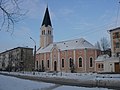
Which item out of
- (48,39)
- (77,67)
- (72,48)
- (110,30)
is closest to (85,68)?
(77,67)

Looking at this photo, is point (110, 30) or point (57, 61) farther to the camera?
point (57, 61)

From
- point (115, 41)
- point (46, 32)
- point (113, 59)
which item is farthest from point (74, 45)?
→ point (46, 32)

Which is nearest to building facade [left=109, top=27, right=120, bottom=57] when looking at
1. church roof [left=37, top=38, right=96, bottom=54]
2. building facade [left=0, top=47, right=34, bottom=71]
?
church roof [left=37, top=38, right=96, bottom=54]

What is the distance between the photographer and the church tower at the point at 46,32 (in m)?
83.0

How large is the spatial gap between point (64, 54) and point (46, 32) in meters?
17.0

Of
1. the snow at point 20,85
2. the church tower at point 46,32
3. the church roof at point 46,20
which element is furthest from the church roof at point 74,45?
the snow at point 20,85

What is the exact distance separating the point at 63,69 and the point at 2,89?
54812 millimetres

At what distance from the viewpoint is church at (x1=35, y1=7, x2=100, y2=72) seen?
64812 millimetres

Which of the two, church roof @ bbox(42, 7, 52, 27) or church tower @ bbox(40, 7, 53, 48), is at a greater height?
church roof @ bbox(42, 7, 52, 27)

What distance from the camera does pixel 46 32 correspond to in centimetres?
8294

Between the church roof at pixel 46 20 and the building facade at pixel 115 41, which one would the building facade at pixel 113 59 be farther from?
the church roof at pixel 46 20

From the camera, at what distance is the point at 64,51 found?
69875 millimetres

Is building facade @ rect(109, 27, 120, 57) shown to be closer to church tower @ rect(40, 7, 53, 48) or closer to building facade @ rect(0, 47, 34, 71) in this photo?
church tower @ rect(40, 7, 53, 48)

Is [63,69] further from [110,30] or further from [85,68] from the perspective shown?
[110,30]
